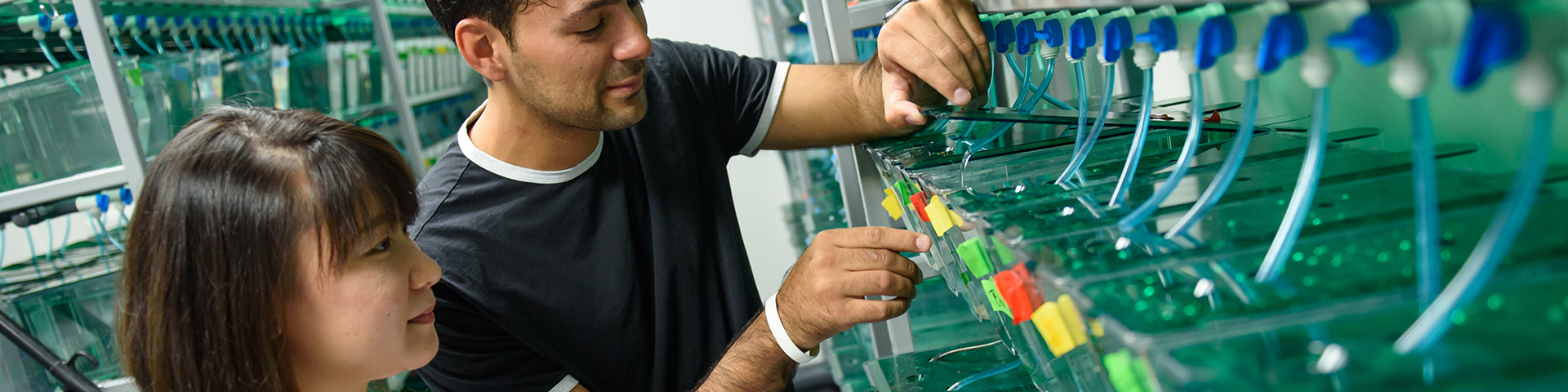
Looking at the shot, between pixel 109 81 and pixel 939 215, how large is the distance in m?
1.87

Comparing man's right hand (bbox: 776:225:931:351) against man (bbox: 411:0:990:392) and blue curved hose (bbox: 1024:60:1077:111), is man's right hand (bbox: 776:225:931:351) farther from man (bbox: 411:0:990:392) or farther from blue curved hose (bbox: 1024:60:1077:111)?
blue curved hose (bbox: 1024:60:1077:111)

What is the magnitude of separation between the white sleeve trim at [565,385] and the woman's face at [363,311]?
1.27ft

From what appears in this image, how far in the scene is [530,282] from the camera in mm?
1331

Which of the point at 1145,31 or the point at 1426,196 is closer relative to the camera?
the point at 1426,196

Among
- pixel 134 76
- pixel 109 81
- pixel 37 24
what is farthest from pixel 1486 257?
pixel 37 24

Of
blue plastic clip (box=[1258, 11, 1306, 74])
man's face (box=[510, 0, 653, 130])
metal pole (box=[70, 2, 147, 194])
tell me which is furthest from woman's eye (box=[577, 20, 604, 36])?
metal pole (box=[70, 2, 147, 194])

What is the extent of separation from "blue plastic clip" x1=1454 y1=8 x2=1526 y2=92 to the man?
26.9 inches

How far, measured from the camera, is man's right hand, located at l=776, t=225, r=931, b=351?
3.01 feet

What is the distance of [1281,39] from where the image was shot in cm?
43

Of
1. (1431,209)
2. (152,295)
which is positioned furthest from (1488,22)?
(152,295)

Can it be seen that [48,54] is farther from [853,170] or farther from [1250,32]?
[1250,32]

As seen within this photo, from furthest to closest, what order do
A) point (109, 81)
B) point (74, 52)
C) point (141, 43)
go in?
point (141, 43), point (74, 52), point (109, 81)

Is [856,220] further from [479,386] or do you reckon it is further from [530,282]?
[479,386]

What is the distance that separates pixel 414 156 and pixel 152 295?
2491mm
